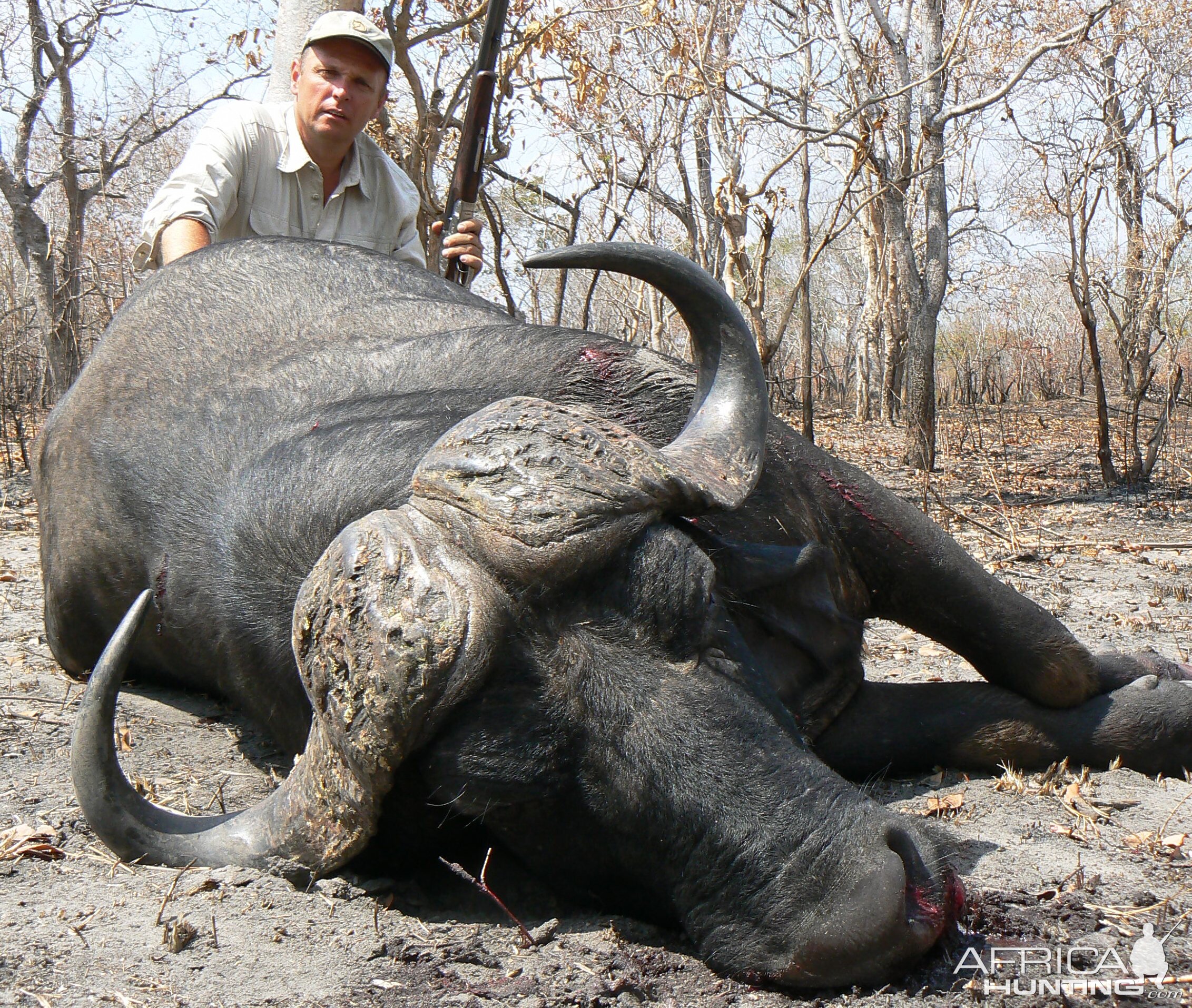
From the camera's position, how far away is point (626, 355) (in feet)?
9.90

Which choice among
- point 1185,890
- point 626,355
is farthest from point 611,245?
point 1185,890

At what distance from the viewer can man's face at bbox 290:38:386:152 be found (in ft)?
15.5

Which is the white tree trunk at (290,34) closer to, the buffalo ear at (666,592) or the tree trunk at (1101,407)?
the buffalo ear at (666,592)

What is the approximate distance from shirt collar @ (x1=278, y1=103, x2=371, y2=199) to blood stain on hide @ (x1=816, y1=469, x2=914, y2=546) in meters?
3.04

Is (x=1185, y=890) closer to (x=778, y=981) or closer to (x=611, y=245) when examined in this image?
(x=778, y=981)

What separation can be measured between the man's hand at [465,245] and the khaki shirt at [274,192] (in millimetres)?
228

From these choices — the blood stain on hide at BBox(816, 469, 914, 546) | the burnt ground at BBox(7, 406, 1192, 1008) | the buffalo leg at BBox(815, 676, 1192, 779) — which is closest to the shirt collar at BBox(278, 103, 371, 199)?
the burnt ground at BBox(7, 406, 1192, 1008)

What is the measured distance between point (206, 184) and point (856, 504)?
307 cm

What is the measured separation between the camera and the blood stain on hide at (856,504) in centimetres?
318

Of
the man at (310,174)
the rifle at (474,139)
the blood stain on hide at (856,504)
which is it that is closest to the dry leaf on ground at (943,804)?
the blood stain on hide at (856,504)

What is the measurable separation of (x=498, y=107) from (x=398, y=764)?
8.15m

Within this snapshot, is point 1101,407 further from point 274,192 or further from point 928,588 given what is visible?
point 274,192

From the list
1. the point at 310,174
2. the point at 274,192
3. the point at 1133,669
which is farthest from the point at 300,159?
the point at 1133,669

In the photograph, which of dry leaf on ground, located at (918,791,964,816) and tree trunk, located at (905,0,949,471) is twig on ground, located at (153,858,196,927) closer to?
dry leaf on ground, located at (918,791,964,816)
